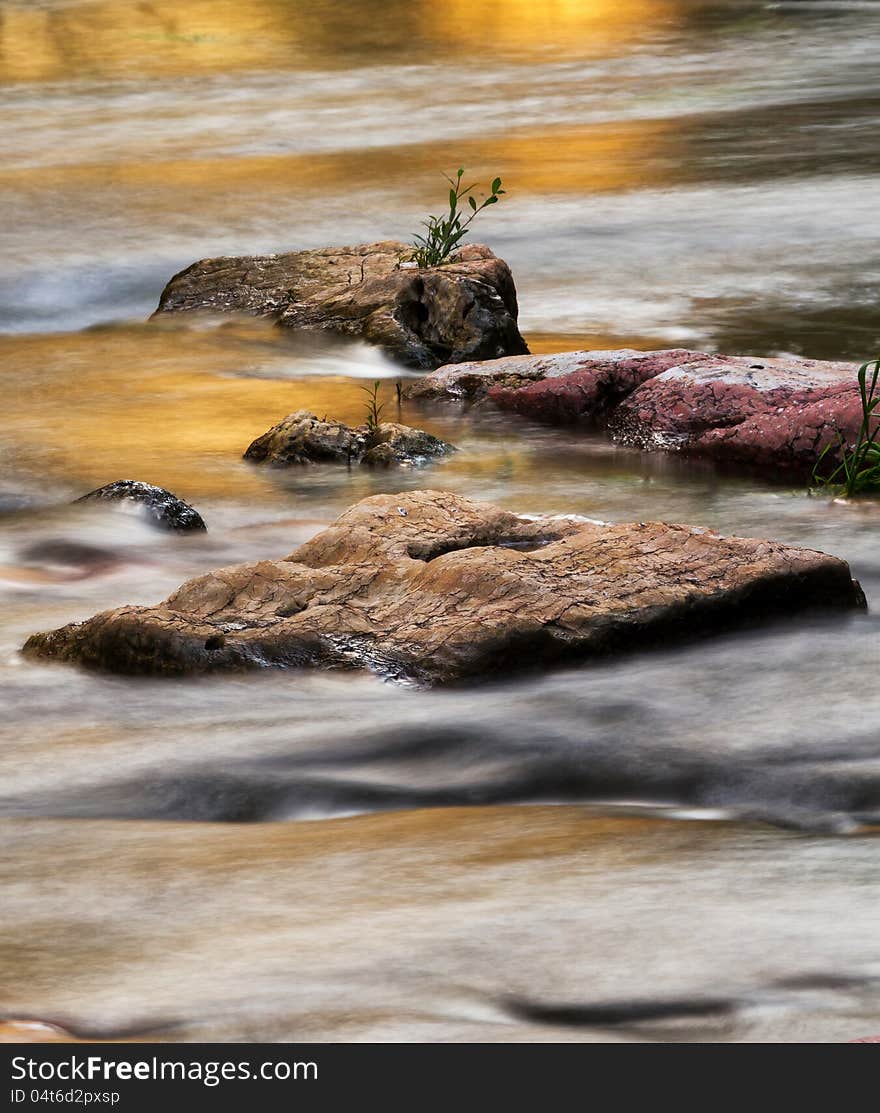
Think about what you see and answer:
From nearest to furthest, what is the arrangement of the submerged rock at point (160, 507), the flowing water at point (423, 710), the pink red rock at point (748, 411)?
1. the flowing water at point (423, 710)
2. the submerged rock at point (160, 507)
3. the pink red rock at point (748, 411)

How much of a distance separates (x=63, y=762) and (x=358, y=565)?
1109 millimetres

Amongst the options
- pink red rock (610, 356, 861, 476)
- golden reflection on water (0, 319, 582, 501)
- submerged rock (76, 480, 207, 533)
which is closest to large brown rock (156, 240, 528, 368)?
golden reflection on water (0, 319, 582, 501)

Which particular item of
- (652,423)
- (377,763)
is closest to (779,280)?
(652,423)

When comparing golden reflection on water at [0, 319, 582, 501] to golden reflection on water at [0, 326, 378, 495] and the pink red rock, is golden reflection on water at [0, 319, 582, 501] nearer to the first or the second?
golden reflection on water at [0, 326, 378, 495]

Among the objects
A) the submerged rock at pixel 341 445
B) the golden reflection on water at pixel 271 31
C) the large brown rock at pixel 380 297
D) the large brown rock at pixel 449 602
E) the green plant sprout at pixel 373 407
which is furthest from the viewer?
the golden reflection on water at pixel 271 31

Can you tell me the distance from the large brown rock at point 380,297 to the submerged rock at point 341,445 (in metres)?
1.59

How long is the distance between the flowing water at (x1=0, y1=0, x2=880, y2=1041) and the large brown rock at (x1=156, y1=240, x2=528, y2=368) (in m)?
0.22

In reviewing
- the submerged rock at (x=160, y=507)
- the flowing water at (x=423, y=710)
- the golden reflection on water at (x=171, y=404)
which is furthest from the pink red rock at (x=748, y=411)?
the submerged rock at (x=160, y=507)

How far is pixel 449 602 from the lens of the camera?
5090mm

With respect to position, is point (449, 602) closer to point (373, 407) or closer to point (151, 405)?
point (373, 407)

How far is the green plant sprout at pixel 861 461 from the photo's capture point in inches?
267

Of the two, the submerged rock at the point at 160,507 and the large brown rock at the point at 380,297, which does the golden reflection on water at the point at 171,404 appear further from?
the submerged rock at the point at 160,507

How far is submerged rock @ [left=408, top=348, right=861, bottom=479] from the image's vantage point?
7.22 m

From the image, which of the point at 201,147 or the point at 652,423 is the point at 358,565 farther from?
the point at 201,147
